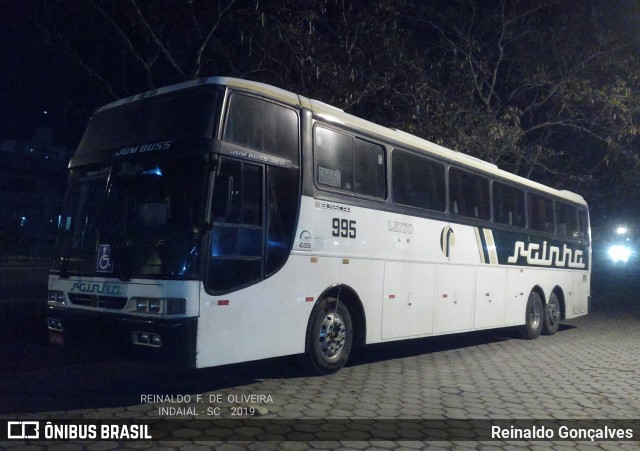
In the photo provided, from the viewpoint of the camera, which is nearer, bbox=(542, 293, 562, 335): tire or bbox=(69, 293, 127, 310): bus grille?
bbox=(69, 293, 127, 310): bus grille

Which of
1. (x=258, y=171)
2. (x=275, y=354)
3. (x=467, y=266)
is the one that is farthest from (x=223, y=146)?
(x=467, y=266)

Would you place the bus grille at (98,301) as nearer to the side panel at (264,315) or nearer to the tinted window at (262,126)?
the side panel at (264,315)

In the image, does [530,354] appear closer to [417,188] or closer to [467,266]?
[467,266]

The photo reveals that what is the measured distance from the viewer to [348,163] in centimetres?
823

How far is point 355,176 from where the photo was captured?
328 inches

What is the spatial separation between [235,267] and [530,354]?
22.1 ft

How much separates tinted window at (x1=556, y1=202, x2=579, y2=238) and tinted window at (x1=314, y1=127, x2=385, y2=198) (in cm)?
743

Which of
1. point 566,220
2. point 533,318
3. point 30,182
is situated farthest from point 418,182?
point 30,182

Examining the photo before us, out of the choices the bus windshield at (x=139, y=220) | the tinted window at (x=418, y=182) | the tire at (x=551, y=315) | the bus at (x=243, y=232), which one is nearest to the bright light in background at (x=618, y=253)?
the tire at (x=551, y=315)

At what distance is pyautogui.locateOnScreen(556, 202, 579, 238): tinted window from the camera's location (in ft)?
47.4

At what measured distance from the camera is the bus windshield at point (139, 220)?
20.1 ft

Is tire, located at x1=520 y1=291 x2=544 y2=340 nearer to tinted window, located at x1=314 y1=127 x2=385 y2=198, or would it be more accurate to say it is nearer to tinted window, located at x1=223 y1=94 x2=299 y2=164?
tinted window, located at x1=314 y1=127 x2=385 y2=198

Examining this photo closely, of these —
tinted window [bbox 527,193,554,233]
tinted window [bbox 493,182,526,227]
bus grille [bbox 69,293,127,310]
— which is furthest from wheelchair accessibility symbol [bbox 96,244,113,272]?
tinted window [bbox 527,193,554,233]

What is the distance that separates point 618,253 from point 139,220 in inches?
1546
